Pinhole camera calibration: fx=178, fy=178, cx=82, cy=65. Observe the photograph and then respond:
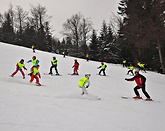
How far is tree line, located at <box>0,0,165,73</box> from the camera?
28.2 meters

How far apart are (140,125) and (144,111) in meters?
1.99

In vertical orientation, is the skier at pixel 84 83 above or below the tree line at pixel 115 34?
below

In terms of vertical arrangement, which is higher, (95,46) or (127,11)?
(127,11)

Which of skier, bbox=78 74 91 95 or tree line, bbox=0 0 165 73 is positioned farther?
tree line, bbox=0 0 165 73

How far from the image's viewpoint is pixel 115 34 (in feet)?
142

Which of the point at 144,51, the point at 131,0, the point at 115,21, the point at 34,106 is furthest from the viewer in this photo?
the point at 115,21

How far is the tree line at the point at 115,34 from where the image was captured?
2815cm

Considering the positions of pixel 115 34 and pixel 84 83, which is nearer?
pixel 84 83

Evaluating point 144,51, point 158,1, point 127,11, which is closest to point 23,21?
point 127,11

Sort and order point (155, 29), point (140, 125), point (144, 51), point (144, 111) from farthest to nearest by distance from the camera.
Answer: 1. point (144, 51)
2. point (155, 29)
3. point (144, 111)
4. point (140, 125)

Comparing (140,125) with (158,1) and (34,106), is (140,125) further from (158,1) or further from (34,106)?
(158,1)

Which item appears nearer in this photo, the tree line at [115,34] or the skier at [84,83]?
the skier at [84,83]

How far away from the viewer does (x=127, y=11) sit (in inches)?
1396

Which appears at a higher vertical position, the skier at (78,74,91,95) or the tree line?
the tree line
